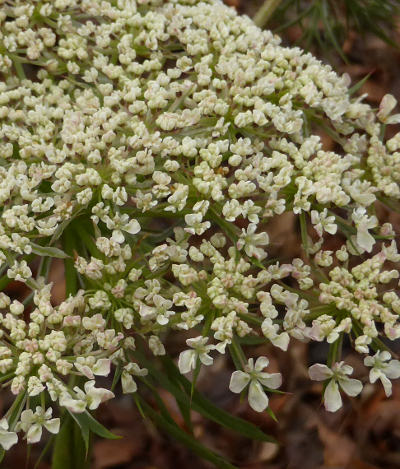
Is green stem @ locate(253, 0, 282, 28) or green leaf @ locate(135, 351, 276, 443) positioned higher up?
green stem @ locate(253, 0, 282, 28)

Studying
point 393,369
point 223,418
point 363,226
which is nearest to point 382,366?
point 393,369

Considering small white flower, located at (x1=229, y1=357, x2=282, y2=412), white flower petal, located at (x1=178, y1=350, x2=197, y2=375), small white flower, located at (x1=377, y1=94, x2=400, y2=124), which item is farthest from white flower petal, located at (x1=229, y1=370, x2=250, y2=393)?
small white flower, located at (x1=377, y1=94, x2=400, y2=124)

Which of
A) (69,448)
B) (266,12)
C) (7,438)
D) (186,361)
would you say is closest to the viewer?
(7,438)

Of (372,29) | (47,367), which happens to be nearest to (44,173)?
(47,367)

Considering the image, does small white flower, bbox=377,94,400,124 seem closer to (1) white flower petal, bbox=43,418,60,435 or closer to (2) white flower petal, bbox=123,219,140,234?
(2) white flower petal, bbox=123,219,140,234

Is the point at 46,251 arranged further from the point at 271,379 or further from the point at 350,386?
the point at 350,386

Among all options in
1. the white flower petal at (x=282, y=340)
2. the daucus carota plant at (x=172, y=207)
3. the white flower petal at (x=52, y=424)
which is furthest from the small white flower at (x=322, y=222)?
the white flower petal at (x=52, y=424)

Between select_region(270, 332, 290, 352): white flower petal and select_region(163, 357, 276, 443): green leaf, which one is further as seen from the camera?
select_region(163, 357, 276, 443): green leaf

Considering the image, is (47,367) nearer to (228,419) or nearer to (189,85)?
(228,419)
